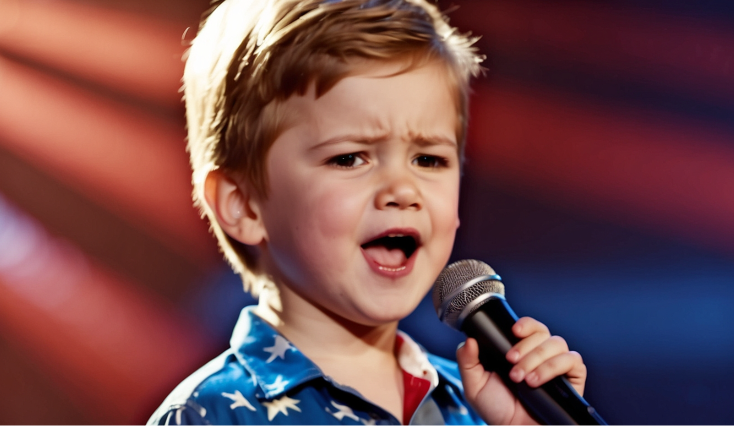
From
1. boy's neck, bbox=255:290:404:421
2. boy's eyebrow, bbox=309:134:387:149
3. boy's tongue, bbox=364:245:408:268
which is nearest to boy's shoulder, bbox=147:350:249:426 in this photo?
boy's neck, bbox=255:290:404:421

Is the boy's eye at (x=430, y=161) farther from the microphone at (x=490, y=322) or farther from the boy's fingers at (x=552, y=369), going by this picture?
the boy's fingers at (x=552, y=369)

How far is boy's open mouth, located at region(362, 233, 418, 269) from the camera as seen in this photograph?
98 centimetres

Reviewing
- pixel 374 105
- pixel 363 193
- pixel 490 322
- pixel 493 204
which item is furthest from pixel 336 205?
pixel 493 204

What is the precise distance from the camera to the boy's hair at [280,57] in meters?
0.96

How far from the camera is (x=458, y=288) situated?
94cm

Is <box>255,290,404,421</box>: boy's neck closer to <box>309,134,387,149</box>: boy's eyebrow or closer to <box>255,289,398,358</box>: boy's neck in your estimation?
<box>255,289,398,358</box>: boy's neck

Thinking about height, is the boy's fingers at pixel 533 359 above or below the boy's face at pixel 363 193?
below

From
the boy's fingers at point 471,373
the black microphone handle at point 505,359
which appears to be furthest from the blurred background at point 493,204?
the black microphone handle at point 505,359

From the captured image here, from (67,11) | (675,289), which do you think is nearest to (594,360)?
(675,289)

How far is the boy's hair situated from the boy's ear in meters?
0.02

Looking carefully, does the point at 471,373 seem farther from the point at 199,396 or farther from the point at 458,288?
the point at 199,396

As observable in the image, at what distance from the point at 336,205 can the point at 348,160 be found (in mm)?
79

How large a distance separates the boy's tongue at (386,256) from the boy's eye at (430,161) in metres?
0.13

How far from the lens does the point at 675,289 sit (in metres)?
1.67
